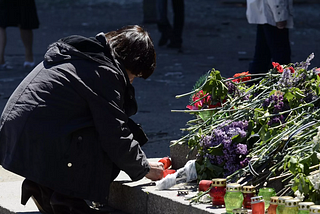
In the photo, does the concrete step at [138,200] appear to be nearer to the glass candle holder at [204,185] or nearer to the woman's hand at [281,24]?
the glass candle holder at [204,185]

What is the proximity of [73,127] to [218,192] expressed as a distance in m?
0.72

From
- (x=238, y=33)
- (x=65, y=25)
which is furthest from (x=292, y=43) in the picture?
(x=65, y=25)

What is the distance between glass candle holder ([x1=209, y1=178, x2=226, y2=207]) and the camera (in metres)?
2.72

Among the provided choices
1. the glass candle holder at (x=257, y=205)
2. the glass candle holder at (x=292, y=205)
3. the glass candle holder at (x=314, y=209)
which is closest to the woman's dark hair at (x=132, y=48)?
the glass candle holder at (x=257, y=205)

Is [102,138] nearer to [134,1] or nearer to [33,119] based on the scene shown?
[33,119]

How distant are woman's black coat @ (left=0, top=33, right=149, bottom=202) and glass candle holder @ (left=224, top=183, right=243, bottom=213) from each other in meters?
0.55

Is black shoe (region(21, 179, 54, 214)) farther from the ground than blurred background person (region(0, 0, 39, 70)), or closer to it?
farther from the ground

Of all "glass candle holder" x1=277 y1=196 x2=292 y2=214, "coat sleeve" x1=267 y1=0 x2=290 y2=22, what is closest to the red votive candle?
"glass candle holder" x1=277 y1=196 x2=292 y2=214

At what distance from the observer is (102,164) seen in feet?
9.57

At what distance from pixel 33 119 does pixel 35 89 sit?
148 millimetres

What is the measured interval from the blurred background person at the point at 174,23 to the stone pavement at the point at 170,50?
221 millimetres

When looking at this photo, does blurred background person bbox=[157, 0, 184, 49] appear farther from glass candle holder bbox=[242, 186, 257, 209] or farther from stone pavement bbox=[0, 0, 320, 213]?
glass candle holder bbox=[242, 186, 257, 209]

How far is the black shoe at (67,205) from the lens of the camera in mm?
2867

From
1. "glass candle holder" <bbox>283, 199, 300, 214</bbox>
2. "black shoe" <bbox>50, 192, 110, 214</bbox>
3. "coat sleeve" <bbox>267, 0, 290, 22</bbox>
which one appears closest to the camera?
"glass candle holder" <bbox>283, 199, 300, 214</bbox>
